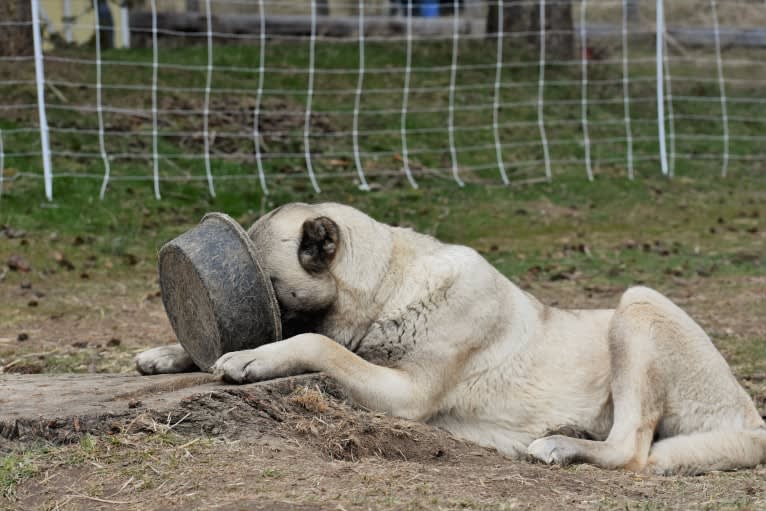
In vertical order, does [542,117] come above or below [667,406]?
above

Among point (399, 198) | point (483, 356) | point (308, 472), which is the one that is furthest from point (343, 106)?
point (308, 472)

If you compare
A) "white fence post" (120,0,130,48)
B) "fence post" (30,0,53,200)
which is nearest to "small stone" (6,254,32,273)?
"fence post" (30,0,53,200)

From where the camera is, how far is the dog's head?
16.7 feet

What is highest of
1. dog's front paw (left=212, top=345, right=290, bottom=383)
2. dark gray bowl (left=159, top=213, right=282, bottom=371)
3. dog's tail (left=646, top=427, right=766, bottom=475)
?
dark gray bowl (left=159, top=213, right=282, bottom=371)

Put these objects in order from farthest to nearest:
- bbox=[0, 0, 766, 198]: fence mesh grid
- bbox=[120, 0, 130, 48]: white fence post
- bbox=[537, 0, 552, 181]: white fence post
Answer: bbox=[120, 0, 130, 48]: white fence post → bbox=[537, 0, 552, 181]: white fence post → bbox=[0, 0, 766, 198]: fence mesh grid

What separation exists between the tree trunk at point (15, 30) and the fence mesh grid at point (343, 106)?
75 millimetres

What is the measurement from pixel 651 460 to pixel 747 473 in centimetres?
43

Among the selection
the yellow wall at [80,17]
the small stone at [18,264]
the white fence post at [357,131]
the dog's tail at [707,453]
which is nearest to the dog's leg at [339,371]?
the dog's tail at [707,453]

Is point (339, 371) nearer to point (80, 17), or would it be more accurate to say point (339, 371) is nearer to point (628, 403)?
point (628, 403)

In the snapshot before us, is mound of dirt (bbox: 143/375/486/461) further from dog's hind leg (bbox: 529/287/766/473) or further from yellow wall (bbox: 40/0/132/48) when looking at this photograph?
yellow wall (bbox: 40/0/132/48)

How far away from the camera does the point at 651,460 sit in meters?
5.18

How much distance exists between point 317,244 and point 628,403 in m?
1.68

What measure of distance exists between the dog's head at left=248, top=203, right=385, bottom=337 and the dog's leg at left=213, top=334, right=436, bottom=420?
0.76 feet

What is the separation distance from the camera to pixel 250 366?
4.85 m
